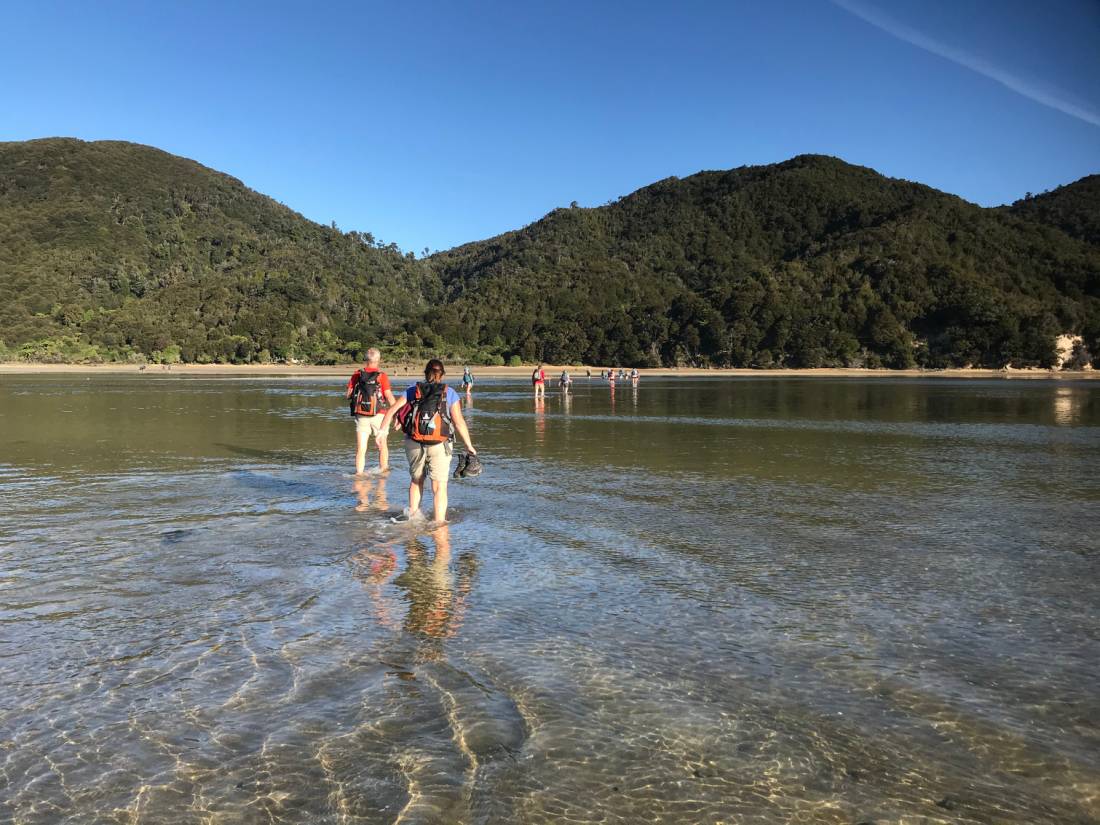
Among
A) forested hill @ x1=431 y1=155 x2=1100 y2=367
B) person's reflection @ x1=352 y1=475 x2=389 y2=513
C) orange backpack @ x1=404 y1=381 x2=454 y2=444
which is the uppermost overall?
forested hill @ x1=431 y1=155 x2=1100 y2=367

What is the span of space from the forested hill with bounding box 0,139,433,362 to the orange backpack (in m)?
109

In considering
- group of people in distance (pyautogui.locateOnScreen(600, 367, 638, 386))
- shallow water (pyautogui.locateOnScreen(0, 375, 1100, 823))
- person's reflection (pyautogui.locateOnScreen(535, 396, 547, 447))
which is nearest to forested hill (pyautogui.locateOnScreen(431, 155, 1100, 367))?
group of people in distance (pyautogui.locateOnScreen(600, 367, 638, 386))

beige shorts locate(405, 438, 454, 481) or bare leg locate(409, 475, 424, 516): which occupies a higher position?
beige shorts locate(405, 438, 454, 481)

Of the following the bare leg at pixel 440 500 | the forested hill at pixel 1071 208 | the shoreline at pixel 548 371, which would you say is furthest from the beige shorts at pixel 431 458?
the forested hill at pixel 1071 208

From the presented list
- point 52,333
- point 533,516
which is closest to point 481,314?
point 52,333

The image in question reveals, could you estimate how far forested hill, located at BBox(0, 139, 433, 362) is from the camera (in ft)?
A: 392

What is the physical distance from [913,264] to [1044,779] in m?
135

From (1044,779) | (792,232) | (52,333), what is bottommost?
(1044,779)

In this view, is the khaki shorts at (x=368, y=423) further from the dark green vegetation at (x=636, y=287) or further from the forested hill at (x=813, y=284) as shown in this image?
the dark green vegetation at (x=636, y=287)

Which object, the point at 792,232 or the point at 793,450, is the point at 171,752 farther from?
the point at 792,232

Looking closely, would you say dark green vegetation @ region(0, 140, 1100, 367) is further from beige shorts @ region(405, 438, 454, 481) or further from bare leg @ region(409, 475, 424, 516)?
beige shorts @ region(405, 438, 454, 481)

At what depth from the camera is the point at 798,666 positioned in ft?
15.9

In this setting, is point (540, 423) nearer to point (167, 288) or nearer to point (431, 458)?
point (431, 458)

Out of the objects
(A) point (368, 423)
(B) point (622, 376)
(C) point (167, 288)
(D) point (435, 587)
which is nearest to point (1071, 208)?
(B) point (622, 376)
